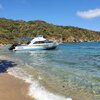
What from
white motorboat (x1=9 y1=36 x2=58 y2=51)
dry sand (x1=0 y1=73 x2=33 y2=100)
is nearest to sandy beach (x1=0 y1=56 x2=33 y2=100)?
dry sand (x1=0 y1=73 x2=33 y2=100)

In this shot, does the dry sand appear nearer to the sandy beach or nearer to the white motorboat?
the sandy beach

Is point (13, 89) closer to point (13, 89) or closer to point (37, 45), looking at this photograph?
point (13, 89)

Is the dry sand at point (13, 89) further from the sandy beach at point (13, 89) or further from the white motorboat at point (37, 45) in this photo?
the white motorboat at point (37, 45)

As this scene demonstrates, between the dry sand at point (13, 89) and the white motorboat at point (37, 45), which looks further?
the white motorboat at point (37, 45)

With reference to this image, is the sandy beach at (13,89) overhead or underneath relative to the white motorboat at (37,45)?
underneath

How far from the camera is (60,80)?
58.9 feet

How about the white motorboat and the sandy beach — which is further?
the white motorboat

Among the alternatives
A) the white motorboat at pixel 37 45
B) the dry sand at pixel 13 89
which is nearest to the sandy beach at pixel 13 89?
the dry sand at pixel 13 89

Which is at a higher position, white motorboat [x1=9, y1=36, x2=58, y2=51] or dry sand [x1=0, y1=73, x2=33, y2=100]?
white motorboat [x1=9, y1=36, x2=58, y2=51]

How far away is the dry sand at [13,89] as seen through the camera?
12712 mm

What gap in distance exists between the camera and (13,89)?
572 inches

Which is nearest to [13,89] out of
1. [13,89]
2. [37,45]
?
[13,89]

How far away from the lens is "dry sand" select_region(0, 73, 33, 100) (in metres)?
12.7

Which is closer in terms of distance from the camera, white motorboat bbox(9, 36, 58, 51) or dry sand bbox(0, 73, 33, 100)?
dry sand bbox(0, 73, 33, 100)
